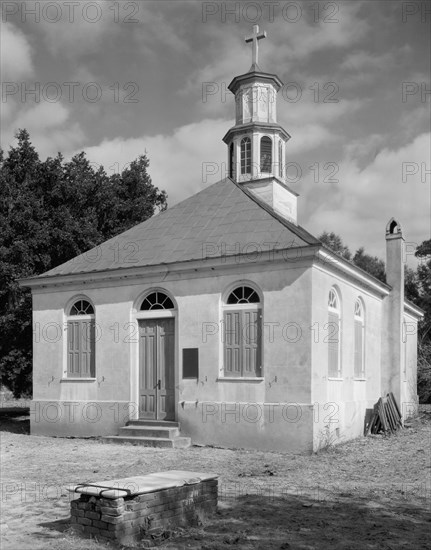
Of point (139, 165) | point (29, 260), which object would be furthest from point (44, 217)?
point (139, 165)

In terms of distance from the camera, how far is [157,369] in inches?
623

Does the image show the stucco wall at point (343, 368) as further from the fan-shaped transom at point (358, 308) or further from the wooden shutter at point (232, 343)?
the wooden shutter at point (232, 343)

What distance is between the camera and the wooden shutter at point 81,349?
16.8m

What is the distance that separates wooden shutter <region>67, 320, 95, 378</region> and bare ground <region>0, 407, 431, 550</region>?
1.78 m

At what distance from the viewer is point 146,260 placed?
16.2m

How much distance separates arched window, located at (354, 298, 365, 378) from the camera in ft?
57.2

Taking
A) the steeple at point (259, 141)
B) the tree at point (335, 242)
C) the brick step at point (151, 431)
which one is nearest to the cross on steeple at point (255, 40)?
the steeple at point (259, 141)

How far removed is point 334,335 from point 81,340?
6.40 metres

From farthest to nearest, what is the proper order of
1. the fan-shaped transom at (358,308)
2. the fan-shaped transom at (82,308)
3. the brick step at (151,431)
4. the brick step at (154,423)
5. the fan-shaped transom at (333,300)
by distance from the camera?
the fan-shaped transom at (358,308)
the fan-shaped transom at (82,308)
the fan-shaped transom at (333,300)
the brick step at (154,423)
the brick step at (151,431)

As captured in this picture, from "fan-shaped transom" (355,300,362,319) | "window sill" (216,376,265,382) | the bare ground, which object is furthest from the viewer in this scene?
"fan-shaped transom" (355,300,362,319)

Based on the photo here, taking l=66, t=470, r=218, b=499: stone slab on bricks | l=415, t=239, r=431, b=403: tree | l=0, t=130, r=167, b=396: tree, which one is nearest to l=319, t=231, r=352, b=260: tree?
l=415, t=239, r=431, b=403: tree

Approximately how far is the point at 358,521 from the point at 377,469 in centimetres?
424

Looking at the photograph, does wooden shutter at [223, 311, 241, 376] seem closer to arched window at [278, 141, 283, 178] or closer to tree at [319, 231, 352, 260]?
arched window at [278, 141, 283, 178]

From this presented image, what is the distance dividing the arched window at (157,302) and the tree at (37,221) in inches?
232
